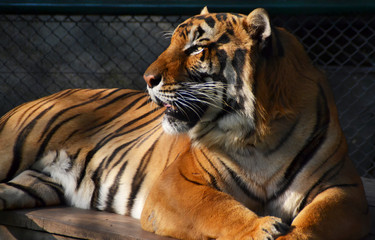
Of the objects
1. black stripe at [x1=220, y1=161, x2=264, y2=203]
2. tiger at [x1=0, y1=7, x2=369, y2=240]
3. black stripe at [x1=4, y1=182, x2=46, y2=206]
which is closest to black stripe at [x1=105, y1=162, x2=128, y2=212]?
black stripe at [x1=4, y1=182, x2=46, y2=206]

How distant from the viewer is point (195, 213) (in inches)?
64.6

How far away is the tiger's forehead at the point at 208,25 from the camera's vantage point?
1.71 m

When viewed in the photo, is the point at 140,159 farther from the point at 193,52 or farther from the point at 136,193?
the point at 193,52

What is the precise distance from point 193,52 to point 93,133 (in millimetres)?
961

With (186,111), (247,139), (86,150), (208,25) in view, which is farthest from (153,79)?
(86,150)

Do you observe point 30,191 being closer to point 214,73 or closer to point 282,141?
point 214,73

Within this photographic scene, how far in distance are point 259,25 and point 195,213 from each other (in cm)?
66

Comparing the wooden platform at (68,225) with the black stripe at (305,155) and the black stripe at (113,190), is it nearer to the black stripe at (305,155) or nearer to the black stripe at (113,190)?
the black stripe at (113,190)

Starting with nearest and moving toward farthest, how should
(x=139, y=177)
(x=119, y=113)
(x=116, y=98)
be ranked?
(x=139, y=177)
(x=119, y=113)
(x=116, y=98)

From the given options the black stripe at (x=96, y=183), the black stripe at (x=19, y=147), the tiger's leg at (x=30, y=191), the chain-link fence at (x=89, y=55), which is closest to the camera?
the tiger's leg at (x=30, y=191)

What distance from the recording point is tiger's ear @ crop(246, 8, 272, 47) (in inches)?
64.4

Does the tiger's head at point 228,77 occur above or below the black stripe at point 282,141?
above

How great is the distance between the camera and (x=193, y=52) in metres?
1.73

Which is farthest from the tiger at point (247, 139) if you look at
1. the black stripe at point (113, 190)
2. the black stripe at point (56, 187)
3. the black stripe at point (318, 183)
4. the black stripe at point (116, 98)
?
the black stripe at point (116, 98)
